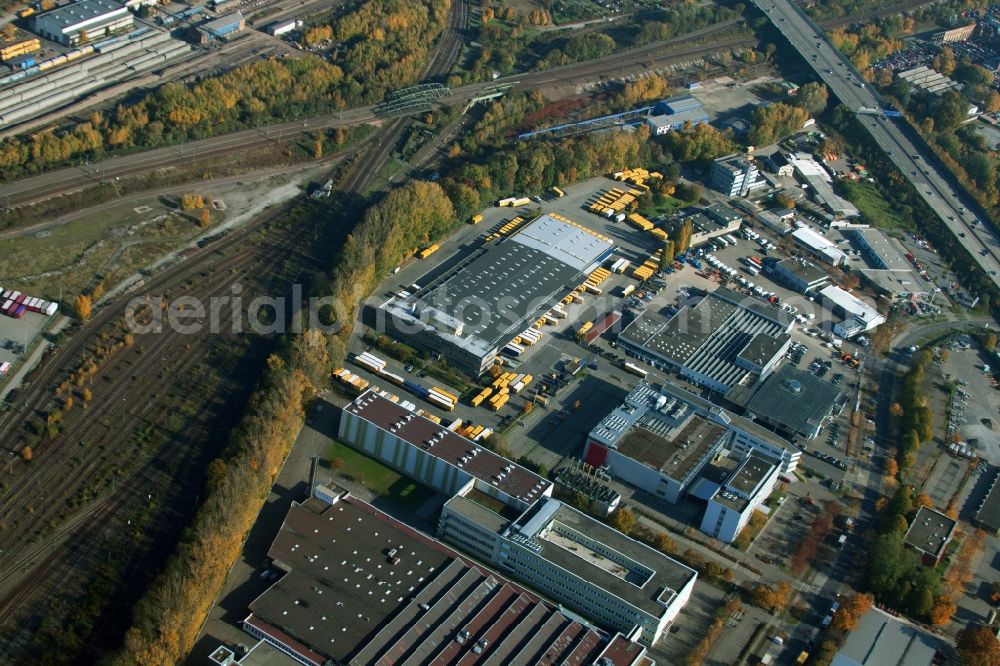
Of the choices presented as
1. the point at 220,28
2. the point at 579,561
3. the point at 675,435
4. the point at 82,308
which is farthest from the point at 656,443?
the point at 220,28

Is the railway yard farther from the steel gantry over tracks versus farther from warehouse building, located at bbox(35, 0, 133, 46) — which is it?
the steel gantry over tracks

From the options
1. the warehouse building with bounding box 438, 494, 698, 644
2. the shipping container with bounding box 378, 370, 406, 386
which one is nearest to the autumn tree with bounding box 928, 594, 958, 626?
the warehouse building with bounding box 438, 494, 698, 644

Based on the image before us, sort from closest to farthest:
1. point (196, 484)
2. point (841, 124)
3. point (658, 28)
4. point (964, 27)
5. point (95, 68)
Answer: point (196, 484)
point (95, 68)
point (841, 124)
point (658, 28)
point (964, 27)

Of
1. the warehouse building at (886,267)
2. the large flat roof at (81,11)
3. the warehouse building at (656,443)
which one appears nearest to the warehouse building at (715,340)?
the warehouse building at (656,443)

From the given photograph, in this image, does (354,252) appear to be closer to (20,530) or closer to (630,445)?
(630,445)

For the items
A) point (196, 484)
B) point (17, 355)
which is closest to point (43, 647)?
point (196, 484)

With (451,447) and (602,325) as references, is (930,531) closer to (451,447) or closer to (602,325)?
(602,325)
